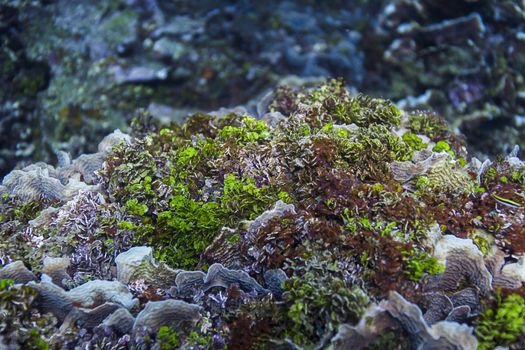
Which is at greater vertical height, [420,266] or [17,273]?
[420,266]

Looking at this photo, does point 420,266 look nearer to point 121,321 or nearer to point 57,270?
point 121,321

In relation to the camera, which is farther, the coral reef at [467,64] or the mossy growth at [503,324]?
the coral reef at [467,64]

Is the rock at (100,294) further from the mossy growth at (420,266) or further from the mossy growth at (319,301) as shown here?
the mossy growth at (420,266)

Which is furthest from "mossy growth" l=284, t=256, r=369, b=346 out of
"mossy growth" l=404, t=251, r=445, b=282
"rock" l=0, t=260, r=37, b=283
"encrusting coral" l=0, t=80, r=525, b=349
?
"rock" l=0, t=260, r=37, b=283

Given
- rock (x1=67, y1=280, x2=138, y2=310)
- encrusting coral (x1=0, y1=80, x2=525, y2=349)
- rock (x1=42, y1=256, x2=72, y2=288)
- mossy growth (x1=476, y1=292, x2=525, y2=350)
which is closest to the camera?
mossy growth (x1=476, y1=292, x2=525, y2=350)

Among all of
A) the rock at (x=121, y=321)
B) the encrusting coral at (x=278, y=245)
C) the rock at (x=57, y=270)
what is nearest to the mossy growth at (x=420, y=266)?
the encrusting coral at (x=278, y=245)

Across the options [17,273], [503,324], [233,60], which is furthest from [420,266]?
[233,60]

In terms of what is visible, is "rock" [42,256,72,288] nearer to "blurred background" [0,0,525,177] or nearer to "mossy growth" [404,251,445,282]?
"mossy growth" [404,251,445,282]
